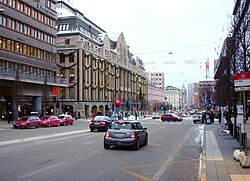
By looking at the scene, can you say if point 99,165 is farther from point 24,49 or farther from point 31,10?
point 31,10

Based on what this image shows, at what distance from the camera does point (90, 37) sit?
84.1m

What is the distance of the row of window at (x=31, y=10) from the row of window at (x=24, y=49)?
195 inches

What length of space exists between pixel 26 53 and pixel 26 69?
8.14 feet

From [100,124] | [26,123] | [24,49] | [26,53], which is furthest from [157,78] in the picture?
[100,124]

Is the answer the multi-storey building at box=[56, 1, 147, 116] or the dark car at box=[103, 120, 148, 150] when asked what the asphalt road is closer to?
the dark car at box=[103, 120, 148, 150]

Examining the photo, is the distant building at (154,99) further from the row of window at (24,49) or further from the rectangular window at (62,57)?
the row of window at (24,49)

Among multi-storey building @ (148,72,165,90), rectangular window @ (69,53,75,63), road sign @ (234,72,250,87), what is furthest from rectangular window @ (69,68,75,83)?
multi-storey building @ (148,72,165,90)

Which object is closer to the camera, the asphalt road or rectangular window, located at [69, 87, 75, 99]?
the asphalt road

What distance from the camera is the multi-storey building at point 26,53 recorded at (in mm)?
48531

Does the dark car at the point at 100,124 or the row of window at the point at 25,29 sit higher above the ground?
the row of window at the point at 25,29

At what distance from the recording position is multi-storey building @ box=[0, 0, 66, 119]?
48531 millimetres

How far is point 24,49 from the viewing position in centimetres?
5391

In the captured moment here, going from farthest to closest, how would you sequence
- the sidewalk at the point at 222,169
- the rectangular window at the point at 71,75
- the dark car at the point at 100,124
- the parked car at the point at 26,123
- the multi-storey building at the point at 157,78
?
1. the multi-storey building at the point at 157,78
2. the rectangular window at the point at 71,75
3. the parked car at the point at 26,123
4. the dark car at the point at 100,124
5. the sidewalk at the point at 222,169

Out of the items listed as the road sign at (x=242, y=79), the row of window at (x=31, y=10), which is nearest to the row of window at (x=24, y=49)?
the row of window at (x=31, y=10)
